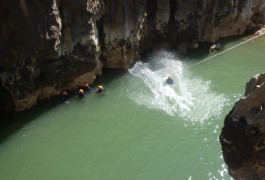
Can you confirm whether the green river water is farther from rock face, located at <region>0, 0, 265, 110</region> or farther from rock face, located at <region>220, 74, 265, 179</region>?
rock face, located at <region>220, 74, 265, 179</region>

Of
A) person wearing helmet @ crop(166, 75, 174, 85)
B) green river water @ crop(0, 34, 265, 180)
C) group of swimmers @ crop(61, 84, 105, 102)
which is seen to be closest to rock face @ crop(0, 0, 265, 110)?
group of swimmers @ crop(61, 84, 105, 102)

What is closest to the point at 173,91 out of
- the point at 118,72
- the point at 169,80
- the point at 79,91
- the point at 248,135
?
the point at 169,80

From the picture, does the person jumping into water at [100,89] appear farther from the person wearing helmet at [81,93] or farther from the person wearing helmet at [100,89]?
the person wearing helmet at [81,93]

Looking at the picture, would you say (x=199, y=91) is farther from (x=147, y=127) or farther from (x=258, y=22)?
(x=258, y=22)

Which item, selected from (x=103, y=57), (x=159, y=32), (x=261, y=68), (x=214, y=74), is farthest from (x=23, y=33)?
(x=261, y=68)

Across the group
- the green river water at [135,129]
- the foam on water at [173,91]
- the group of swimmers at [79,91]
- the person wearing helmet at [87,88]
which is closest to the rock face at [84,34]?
the group of swimmers at [79,91]
